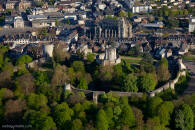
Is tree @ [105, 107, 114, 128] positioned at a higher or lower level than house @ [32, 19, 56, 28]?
lower

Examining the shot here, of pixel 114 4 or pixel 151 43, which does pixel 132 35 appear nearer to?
pixel 151 43

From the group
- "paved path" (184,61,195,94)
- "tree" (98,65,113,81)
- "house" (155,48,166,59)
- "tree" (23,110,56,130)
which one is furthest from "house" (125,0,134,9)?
"tree" (23,110,56,130)

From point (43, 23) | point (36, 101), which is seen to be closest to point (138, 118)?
point (36, 101)

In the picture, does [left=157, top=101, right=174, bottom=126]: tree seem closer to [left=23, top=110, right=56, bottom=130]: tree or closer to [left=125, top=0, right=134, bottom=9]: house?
[left=23, top=110, right=56, bottom=130]: tree

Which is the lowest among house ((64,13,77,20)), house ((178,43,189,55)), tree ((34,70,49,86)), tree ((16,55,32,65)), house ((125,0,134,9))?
house ((178,43,189,55))

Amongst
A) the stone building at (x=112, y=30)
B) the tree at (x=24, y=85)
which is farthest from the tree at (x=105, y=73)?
the stone building at (x=112, y=30)

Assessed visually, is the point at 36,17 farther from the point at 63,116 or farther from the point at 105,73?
the point at 63,116

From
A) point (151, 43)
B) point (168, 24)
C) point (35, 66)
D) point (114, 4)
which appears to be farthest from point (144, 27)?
point (35, 66)
